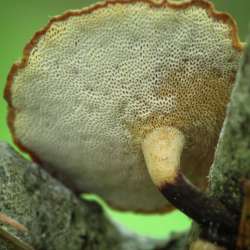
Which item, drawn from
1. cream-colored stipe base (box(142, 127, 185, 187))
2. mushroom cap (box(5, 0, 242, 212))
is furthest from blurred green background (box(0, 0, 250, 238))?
cream-colored stipe base (box(142, 127, 185, 187))

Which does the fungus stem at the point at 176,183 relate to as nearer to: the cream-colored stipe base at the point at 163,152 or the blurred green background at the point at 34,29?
the cream-colored stipe base at the point at 163,152

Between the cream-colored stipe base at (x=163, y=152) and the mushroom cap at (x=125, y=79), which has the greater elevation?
the mushroom cap at (x=125, y=79)

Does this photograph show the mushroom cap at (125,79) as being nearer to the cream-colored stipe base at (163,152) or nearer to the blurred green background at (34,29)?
the cream-colored stipe base at (163,152)

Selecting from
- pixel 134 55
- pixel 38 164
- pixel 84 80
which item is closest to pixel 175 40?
pixel 134 55

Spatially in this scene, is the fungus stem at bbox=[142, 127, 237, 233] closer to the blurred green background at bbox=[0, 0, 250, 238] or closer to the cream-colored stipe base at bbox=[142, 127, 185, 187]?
the cream-colored stipe base at bbox=[142, 127, 185, 187]

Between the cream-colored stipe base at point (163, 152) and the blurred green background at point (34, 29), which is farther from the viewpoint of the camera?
the blurred green background at point (34, 29)

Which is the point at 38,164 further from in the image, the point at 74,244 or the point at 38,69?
the point at 38,69

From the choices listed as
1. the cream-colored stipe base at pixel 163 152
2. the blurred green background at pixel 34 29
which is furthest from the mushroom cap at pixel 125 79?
the blurred green background at pixel 34 29
